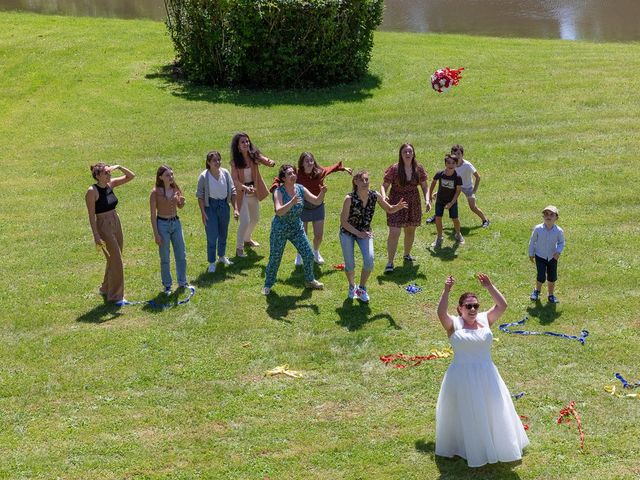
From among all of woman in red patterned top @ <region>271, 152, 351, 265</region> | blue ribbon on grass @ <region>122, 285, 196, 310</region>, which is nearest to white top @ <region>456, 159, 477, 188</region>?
woman in red patterned top @ <region>271, 152, 351, 265</region>

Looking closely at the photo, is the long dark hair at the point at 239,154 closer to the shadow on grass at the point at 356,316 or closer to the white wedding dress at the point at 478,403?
the shadow on grass at the point at 356,316

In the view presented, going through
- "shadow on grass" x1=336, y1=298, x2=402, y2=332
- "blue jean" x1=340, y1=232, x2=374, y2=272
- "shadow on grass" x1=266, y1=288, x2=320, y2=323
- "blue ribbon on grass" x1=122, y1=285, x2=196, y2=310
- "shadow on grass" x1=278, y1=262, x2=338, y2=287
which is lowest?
"shadow on grass" x1=336, y1=298, x2=402, y2=332

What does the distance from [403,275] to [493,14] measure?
24.6 m

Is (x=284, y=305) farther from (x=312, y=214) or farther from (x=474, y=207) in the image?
(x=474, y=207)

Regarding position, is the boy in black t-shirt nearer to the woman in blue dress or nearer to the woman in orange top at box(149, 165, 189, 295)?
the woman in blue dress

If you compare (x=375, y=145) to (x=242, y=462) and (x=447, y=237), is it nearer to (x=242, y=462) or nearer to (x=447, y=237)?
(x=447, y=237)

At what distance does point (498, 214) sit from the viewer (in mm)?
15891

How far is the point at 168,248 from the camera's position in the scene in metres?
12.8

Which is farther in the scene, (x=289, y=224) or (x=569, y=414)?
(x=289, y=224)

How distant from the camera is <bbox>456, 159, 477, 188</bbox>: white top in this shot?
15.2m

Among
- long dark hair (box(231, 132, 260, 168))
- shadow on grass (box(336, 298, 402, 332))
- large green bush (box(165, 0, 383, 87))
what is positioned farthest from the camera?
large green bush (box(165, 0, 383, 87))

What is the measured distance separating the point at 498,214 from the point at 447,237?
4.74 ft

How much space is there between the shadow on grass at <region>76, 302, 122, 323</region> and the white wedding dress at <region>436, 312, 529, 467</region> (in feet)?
18.4

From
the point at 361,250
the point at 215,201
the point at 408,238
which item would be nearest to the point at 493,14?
the point at 408,238
